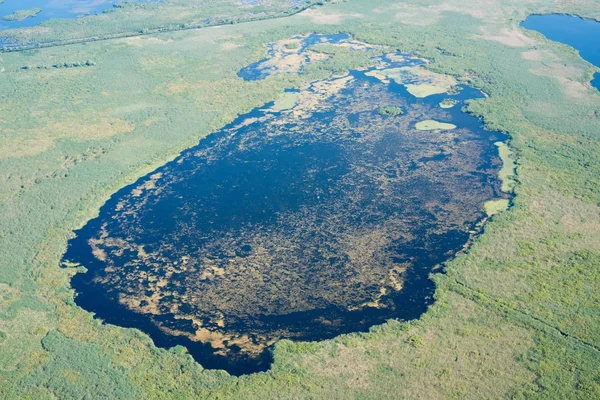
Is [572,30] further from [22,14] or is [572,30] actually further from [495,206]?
→ [22,14]

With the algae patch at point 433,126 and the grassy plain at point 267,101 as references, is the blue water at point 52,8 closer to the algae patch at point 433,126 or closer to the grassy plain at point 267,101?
the grassy plain at point 267,101

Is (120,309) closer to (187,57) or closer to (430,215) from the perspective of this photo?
(430,215)

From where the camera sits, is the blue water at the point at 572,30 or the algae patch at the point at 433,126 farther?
the blue water at the point at 572,30

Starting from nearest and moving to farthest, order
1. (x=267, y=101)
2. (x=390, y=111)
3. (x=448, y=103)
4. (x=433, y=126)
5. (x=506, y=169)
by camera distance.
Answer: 1. (x=506, y=169)
2. (x=433, y=126)
3. (x=390, y=111)
4. (x=448, y=103)
5. (x=267, y=101)

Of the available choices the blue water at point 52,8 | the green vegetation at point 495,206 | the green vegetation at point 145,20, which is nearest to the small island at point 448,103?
the green vegetation at point 495,206

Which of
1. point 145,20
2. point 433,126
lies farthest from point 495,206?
point 145,20
